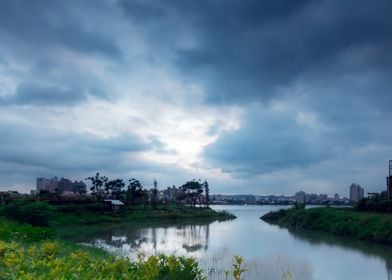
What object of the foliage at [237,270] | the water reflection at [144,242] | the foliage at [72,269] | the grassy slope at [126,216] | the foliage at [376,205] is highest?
the foliage at [237,270]

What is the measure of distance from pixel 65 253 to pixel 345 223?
78.9 feet

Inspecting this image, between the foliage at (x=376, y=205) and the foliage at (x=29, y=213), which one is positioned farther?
the foliage at (x=376, y=205)

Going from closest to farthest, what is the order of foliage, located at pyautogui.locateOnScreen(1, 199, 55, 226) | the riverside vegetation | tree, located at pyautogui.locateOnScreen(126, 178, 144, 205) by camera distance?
the riverside vegetation, foliage, located at pyautogui.locateOnScreen(1, 199, 55, 226), tree, located at pyautogui.locateOnScreen(126, 178, 144, 205)

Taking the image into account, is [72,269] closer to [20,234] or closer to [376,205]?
[20,234]

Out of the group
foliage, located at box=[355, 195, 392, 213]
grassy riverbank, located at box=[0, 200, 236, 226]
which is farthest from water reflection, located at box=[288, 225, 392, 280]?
grassy riverbank, located at box=[0, 200, 236, 226]

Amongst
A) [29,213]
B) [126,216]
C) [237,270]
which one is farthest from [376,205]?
[237,270]

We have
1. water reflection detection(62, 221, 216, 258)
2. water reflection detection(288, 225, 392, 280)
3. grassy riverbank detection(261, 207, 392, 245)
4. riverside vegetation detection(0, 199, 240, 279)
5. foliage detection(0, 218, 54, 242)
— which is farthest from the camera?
grassy riverbank detection(261, 207, 392, 245)

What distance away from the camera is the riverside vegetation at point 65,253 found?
412 centimetres

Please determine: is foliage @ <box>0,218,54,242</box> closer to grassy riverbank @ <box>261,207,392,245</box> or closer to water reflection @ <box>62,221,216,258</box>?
water reflection @ <box>62,221,216,258</box>

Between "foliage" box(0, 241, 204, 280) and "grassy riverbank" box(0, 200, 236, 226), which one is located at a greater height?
"foliage" box(0, 241, 204, 280)

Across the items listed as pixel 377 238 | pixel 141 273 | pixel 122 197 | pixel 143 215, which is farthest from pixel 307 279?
pixel 122 197

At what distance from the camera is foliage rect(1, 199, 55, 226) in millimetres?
20328

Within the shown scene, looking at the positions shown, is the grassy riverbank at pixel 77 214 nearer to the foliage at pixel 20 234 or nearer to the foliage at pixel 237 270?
the foliage at pixel 20 234

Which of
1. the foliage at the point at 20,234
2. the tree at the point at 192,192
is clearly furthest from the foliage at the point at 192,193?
the foliage at the point at 20,234
